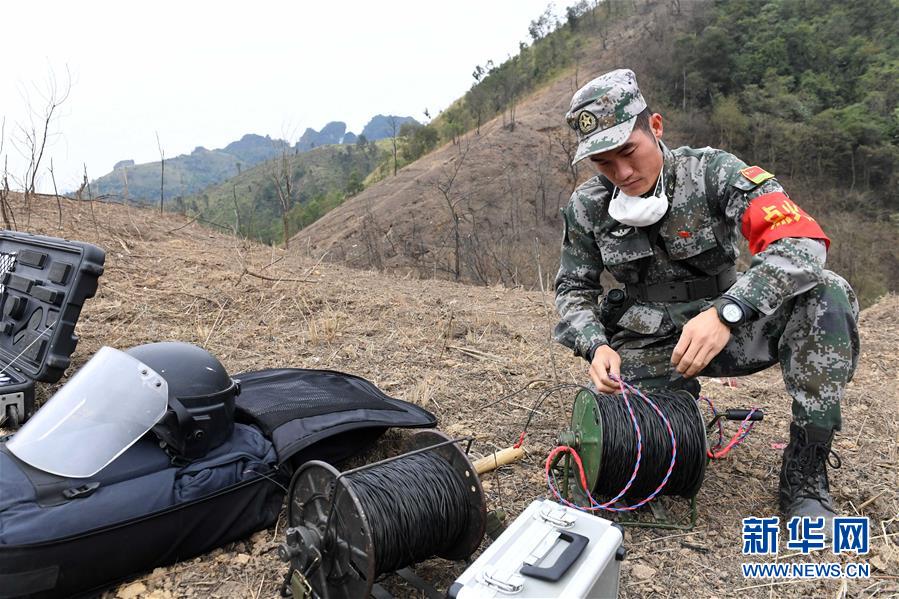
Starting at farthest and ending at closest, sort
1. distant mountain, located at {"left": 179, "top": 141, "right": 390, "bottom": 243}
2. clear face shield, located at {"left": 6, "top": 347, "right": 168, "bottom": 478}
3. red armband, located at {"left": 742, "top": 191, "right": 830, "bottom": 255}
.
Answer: distant mountain, located at {"left": 179, "top": 141, "right": 390, "bottom": 243} < red armband, located at {"left": 742, "top": 191, "right": 830, "bottom": 255} < clear face shield, located at {"left": 6, "top": 347, "right": 168, "bottom": 478}

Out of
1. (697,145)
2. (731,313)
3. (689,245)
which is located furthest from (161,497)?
(697,145)

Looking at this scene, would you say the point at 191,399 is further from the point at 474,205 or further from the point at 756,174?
the point at 474,205

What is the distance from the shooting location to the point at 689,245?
2.97 meters

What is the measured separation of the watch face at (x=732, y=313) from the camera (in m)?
2.39

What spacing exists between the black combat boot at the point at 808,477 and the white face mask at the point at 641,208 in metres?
1.11

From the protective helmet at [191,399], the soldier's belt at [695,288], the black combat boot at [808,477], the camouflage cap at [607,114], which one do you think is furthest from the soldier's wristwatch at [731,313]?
the protective helmet at [191,399]

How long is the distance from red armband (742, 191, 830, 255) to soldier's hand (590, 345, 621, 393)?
77 centimetres

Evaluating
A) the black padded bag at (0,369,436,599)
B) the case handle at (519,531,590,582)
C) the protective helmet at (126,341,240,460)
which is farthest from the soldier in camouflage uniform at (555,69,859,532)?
the protective helmet at (126,341,240,460)

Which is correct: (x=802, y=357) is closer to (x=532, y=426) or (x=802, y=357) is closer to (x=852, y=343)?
(x=852, y=343)

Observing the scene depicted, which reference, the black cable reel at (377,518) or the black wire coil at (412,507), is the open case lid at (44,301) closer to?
the black cable reel at (377,518)

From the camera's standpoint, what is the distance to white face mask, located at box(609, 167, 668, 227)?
2.90 m

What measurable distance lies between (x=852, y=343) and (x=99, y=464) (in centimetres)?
302

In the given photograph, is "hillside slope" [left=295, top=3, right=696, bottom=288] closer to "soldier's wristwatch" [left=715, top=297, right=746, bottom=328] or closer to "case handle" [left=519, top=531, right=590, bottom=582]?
"soldier's wristwatch" [left=715, top=297, right=746, bottom=328]

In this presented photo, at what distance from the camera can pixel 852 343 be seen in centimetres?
258
